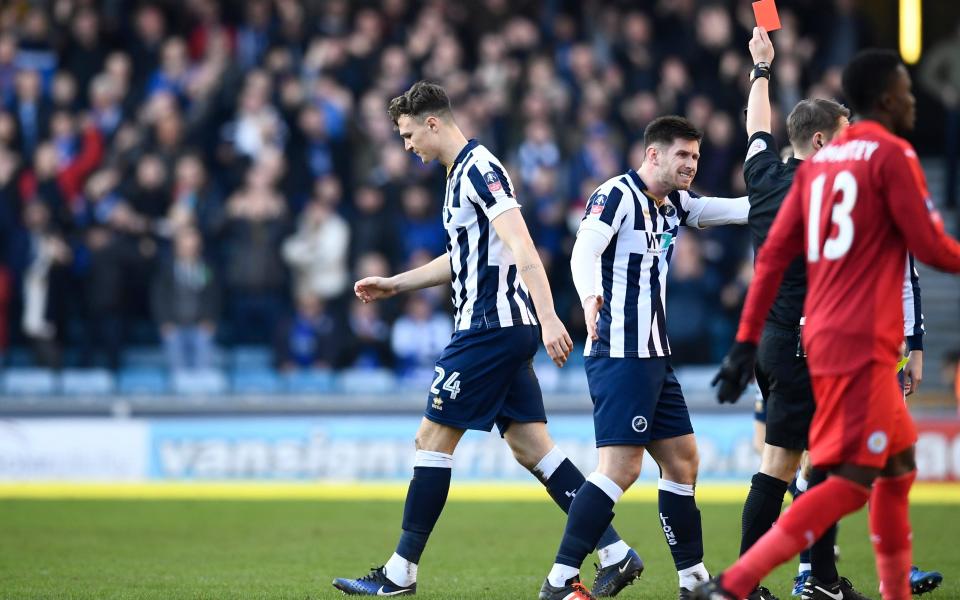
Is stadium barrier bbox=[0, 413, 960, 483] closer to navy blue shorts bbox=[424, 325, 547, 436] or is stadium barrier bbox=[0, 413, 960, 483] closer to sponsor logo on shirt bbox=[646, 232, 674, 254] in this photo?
navy blue shorts bbox=[424, 325, 547, 436]

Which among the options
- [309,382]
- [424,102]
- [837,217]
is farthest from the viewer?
[309,382]

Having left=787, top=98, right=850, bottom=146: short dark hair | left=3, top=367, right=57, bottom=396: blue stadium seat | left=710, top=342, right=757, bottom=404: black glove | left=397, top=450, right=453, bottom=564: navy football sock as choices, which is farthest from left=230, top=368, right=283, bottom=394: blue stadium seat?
left=710, top=342, right=757, bottom=404: black glove

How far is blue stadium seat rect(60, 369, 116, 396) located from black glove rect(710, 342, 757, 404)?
33.5 ft

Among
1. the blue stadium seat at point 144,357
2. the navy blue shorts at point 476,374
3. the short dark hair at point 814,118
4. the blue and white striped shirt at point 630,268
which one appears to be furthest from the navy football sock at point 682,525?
the blue stadium seat at point 144,357

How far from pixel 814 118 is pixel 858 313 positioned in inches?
70.2

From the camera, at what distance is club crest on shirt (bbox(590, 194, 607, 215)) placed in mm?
6133

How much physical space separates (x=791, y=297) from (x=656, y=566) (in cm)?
230

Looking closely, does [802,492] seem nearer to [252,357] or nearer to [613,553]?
[613,553]

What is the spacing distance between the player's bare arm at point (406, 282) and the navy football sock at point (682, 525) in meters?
1.70

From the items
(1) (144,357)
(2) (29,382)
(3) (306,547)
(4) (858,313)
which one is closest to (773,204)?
(4) (858,313)

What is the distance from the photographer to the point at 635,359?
20.0ft

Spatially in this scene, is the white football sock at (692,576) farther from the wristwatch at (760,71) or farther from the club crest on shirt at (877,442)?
the wristwatch at (760,71)

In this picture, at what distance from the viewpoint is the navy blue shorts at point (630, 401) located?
603 centimetres

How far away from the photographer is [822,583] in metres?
6.21
